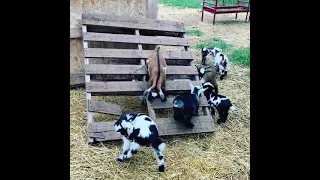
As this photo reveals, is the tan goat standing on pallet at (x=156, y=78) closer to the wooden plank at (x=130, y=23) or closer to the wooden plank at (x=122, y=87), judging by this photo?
the wooden plank at (x=122, y=87)

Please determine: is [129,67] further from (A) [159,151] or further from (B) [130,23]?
(A) [159,151]

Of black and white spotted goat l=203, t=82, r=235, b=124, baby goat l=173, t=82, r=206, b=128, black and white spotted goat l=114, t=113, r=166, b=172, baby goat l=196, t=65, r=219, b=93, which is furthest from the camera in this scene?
baby goat l=196, t=65, r=219, b=93

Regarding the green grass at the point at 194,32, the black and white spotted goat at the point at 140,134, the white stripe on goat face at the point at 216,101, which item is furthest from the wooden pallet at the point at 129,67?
the green grass at the point at 194,32

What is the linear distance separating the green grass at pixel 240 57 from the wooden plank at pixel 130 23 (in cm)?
259

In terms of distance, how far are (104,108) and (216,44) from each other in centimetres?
536

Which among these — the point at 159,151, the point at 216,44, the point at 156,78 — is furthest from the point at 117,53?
the point at 216,44

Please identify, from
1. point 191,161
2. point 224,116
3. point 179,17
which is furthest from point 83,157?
point 179,17

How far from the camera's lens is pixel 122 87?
413 cm

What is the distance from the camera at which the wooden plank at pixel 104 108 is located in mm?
3834

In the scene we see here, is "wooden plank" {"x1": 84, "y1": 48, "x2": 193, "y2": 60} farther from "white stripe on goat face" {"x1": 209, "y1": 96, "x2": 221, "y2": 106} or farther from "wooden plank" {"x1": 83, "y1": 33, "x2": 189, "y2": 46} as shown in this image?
"white stripe on goat face" {"x1": 209, "y1": 96, "x2": 221, "y2": 106}

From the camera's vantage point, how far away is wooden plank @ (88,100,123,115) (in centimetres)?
383

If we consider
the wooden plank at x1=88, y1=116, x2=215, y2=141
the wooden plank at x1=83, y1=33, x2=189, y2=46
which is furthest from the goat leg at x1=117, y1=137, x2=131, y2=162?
the wooden plank at x1=83, y1=33, x2=189, y2=46
